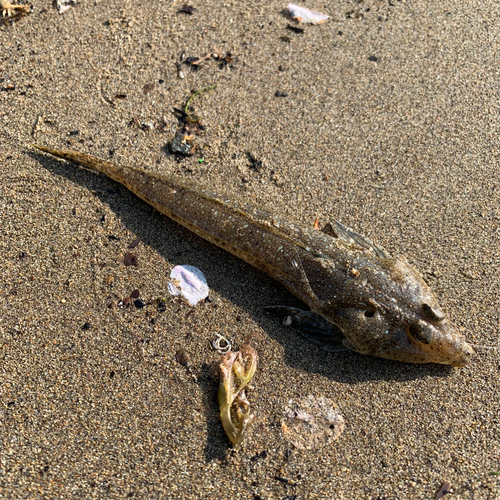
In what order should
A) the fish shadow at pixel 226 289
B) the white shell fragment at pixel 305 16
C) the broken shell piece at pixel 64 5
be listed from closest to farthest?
1. the fish shadow at pixel 226 289
2. the broken shell piece at pixel 64 5
3. the white shell fragment at pixel 305 16

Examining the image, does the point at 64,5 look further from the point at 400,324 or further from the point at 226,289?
the point at 400,324

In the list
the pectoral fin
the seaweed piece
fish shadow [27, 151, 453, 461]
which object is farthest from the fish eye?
the seaweed piece

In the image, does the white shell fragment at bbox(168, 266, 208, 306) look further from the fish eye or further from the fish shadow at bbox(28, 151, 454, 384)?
the fish eye

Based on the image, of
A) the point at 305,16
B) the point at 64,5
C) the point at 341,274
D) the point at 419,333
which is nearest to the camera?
the point at 419,333

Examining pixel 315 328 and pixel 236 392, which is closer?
pixel 236 392

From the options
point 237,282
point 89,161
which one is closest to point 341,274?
point 237,282

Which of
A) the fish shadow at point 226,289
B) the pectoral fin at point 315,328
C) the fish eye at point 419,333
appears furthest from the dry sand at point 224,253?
the fish eye at point 419,333

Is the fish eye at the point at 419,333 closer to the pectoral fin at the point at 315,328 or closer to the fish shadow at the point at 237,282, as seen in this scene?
the fish shadow at the point at 237,282
